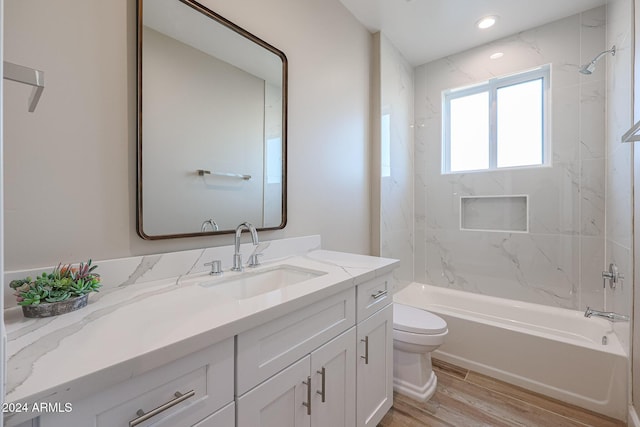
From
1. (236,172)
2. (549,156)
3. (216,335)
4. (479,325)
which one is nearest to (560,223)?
(549,156)

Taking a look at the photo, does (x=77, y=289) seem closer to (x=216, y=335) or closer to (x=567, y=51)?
(x=216, y=335)

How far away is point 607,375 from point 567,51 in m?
2.31

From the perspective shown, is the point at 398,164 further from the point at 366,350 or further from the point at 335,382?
the point at 335,382

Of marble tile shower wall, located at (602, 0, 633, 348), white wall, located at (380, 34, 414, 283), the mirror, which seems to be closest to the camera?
the mirror

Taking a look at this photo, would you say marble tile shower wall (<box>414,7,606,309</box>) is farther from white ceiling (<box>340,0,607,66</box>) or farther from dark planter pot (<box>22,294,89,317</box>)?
dark planter pot (<box>22,294,89,317</box>)

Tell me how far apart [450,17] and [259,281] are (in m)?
2.41

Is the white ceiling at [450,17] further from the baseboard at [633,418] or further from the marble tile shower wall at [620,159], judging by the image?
the baseboard at [633,418]

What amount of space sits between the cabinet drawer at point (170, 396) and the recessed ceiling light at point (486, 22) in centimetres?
283

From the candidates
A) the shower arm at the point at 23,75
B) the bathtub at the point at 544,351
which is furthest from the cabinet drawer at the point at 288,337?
the bathtub at the point at 544,351

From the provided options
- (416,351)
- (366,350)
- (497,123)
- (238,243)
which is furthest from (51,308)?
(497,123)

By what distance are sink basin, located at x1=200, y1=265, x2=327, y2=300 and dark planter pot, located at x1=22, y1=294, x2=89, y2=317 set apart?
393mm

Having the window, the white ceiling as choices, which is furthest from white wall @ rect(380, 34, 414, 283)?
the window

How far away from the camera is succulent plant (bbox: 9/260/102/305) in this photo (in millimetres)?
729

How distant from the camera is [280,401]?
0.88 metres
